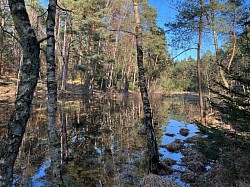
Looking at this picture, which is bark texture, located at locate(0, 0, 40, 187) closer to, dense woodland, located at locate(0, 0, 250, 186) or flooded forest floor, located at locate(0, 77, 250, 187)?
dense woodland, located at locate(0, 0, 250, 186)

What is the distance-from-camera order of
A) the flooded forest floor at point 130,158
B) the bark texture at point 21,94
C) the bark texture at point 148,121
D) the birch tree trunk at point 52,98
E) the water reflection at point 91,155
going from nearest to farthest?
the bark texture at point 21,94 → the birch tree trunk at point 52,98 → the flooded forest floor at point 130,158 → the water reflection at point 91,155 → the bark texture at point 148,121

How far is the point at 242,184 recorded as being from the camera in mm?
3746

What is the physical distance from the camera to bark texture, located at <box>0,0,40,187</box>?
245 cm

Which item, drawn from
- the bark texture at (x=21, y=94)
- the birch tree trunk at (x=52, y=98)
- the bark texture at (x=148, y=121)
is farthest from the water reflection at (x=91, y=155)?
the bark texture at (x=21, y=94)

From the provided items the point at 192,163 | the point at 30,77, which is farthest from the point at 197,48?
the point at 30,77

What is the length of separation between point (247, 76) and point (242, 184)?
106 inches

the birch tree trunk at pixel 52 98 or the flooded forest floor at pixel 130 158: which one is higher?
the birch tree trunk at pixel 52 98

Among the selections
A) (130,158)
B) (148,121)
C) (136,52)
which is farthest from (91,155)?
(136,52)

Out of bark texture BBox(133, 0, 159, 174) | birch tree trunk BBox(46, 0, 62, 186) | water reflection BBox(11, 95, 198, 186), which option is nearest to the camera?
birch tree trunk BBox(46, 0, 62, 186)

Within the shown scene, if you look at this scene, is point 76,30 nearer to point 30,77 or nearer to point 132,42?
point 132,42

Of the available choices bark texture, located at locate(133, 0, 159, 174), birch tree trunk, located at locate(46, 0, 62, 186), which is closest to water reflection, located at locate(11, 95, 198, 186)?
bark texture, located at locate(133, 0, 159, 174)

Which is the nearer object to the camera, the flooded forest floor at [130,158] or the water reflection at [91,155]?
the flooded forest floor at [130,158]

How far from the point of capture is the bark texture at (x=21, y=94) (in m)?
2.45

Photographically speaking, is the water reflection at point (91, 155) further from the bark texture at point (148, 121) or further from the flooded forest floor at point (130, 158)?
the bark texture at point (148, 121)
